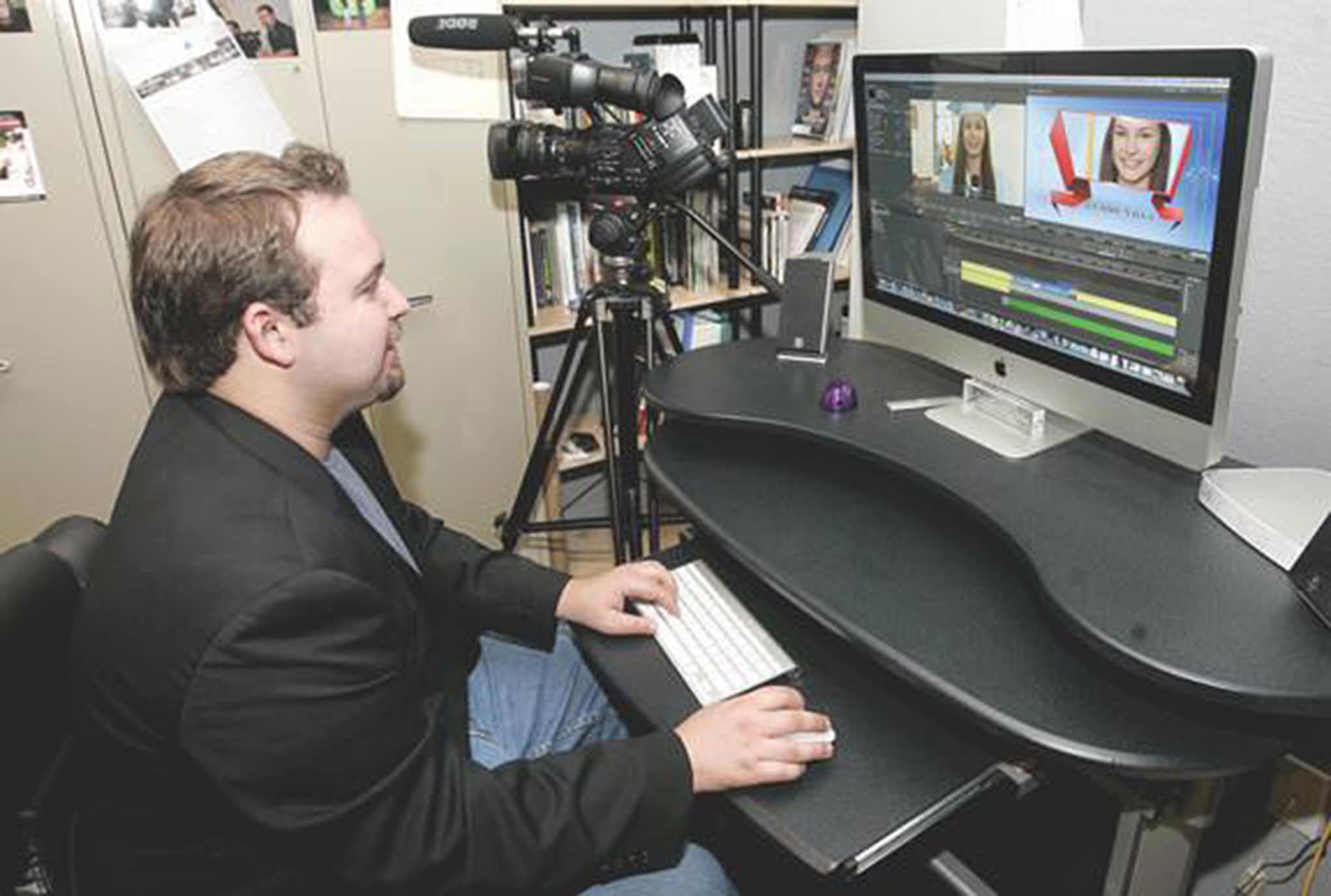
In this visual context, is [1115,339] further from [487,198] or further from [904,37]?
[487,198]

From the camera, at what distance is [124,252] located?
6.04 feet

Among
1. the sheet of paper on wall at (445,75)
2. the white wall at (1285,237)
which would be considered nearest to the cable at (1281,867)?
the white wall at (1285,237)

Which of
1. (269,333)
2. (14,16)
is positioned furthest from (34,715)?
(14,16)

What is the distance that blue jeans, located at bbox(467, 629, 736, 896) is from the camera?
125 cm

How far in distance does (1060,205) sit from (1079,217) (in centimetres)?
3

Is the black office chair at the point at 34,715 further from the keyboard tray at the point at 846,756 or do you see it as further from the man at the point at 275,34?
the man at the point at 275,34

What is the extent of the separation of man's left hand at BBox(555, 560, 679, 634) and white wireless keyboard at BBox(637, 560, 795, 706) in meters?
0.01

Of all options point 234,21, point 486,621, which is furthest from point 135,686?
point 234,21

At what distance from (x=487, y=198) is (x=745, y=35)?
941mm

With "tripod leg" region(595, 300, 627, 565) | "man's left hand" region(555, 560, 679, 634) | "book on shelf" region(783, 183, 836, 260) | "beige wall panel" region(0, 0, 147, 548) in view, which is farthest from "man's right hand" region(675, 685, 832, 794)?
"book on shelf" region(783, 183, 836, 260)

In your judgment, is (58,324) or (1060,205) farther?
(58,324)

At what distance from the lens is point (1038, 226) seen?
1.10 m

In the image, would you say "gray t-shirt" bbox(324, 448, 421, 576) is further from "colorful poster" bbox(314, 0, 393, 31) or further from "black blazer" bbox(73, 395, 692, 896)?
"colorful poster" bbox(314, 0, 393, 31)

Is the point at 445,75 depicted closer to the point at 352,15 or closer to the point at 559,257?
the point at 352,15
